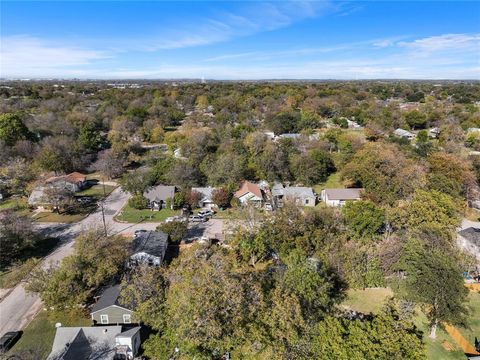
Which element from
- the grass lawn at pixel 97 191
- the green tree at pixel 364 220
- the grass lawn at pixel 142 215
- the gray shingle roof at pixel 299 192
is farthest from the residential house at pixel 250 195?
the grass lawn at pixel 97 191

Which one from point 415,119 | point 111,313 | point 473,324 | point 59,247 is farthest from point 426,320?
point 415,119

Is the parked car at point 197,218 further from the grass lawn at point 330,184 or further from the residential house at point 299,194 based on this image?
the grass lawn at point 330,184

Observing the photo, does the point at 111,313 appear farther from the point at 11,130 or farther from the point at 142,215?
the point at 11,130

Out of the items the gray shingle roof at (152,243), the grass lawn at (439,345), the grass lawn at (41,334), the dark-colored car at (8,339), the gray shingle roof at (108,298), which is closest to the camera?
the grass lawn at (439,345)

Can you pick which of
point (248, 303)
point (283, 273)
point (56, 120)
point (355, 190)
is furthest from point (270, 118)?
point (248, 303)

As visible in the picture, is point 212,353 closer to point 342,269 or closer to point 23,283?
point 342,269

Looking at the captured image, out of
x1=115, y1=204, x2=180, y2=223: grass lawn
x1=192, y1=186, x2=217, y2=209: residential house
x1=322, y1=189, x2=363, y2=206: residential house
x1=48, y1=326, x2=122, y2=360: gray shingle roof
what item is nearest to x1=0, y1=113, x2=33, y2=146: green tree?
x1=115, y1=204, x2=180, y2=223: grass lawn
